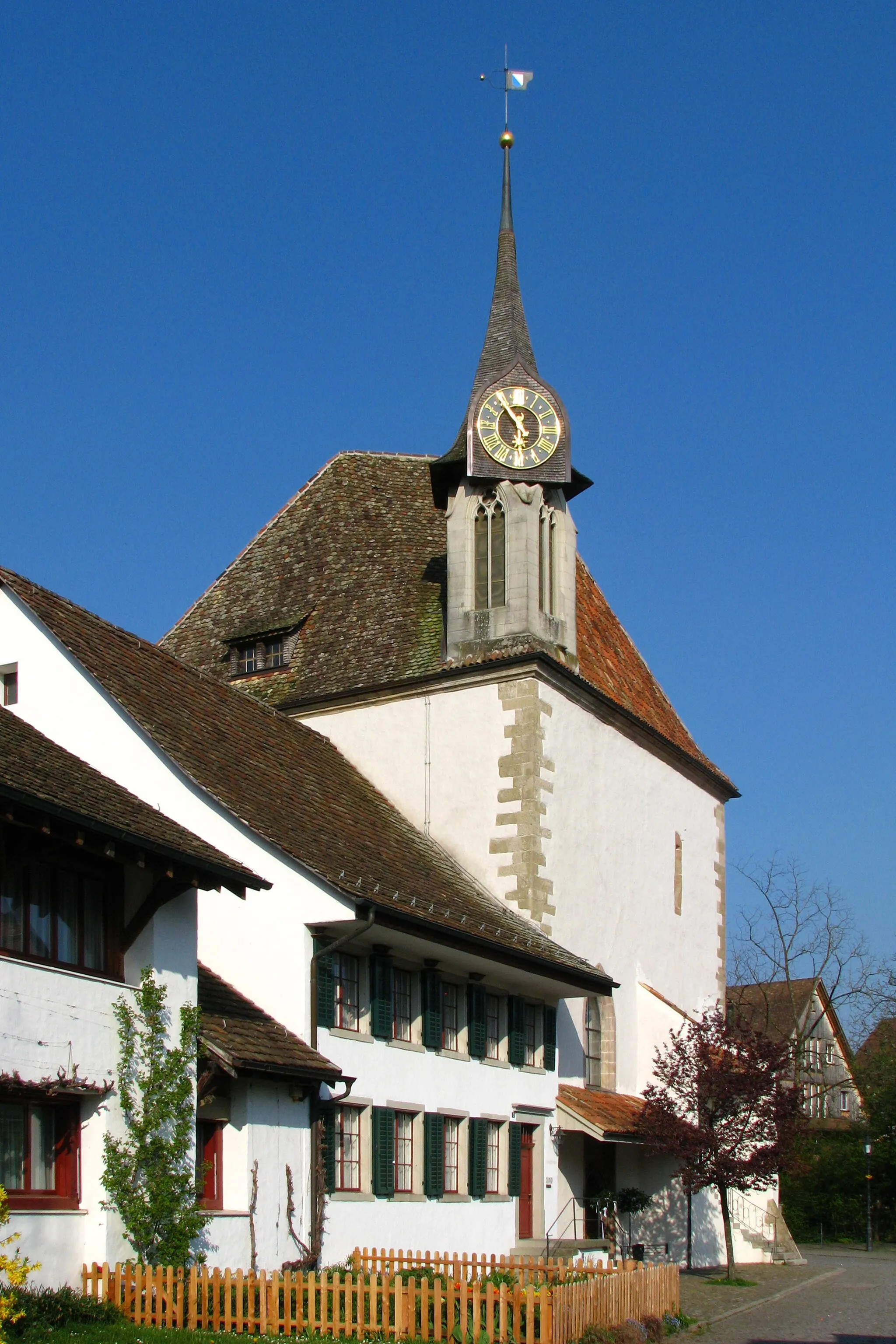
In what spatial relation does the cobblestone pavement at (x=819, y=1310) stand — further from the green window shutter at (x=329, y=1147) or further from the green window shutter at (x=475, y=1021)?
the green window shutter at (x=329, y=1147)

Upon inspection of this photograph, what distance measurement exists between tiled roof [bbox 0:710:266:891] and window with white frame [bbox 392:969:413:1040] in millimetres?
4946

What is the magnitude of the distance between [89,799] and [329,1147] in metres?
6.06

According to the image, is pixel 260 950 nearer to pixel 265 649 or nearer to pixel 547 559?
pixel 547 559

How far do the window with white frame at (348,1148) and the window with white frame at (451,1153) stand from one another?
6.80ft

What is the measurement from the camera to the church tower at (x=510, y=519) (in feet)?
91.6

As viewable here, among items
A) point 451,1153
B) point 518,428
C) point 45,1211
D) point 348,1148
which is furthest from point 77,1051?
point 518,428

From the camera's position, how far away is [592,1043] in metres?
28.5

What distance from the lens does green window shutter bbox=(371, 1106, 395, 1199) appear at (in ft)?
67.4

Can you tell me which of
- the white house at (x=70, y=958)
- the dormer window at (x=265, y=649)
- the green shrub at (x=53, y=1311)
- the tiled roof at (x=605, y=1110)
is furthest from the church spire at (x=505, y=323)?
the green shrub at (x=53, y=1311)

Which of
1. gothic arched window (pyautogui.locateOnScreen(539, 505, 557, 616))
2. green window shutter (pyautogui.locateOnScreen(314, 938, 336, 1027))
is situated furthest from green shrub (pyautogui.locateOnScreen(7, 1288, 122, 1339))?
gothic arched window (pyautogui.locateOnScreen(539, 505, 557, 616))

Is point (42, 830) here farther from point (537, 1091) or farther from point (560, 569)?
point (560, 569)

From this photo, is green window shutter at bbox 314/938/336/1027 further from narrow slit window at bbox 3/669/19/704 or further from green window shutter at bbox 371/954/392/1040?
narrow slit window at bbox 3/669/19/704

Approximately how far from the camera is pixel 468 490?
28.8 m

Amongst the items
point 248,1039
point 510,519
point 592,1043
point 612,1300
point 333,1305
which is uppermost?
point 510,519
